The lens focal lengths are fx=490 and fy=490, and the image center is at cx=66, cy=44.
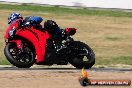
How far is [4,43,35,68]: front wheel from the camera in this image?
39.6 feet

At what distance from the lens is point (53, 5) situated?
33.3 m

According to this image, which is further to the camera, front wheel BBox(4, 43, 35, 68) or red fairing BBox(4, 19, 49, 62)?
red fairing BBox(4, 19, 49, 62)

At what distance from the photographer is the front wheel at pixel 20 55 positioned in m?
12.1

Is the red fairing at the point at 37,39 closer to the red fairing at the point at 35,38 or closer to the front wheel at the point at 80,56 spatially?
the red fairing at the point at 35,38

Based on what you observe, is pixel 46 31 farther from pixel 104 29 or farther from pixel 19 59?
pixel 104 29

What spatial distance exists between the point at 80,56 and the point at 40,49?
1.08 metres

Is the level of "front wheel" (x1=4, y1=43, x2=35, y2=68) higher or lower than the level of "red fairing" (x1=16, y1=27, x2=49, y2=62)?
lower

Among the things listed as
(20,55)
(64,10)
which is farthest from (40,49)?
(64,10)

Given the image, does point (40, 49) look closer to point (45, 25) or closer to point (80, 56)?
point (45, 25)

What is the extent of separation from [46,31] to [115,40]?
9.43 meters

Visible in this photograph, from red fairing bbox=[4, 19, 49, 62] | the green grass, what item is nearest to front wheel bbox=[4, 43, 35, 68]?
red fairing bbox=[4, 19, 49, 62]

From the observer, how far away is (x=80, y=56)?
12.7 metres

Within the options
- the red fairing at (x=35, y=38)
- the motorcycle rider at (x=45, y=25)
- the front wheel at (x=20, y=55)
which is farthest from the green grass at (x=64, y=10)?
the front wheel at (x=20, y=55)

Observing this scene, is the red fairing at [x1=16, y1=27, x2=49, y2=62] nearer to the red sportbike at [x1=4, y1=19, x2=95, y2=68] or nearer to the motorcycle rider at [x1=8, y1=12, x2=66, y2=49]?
the red sportbike at [x1=4, y1=19, x2=95, y2=68]
